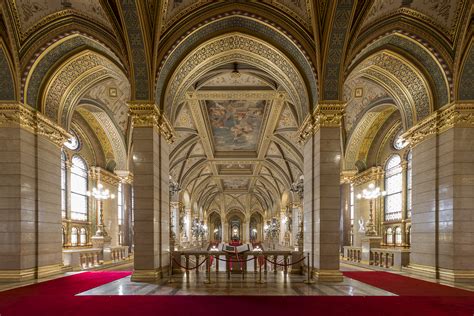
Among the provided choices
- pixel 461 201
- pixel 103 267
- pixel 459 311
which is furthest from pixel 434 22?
pixel 103 267

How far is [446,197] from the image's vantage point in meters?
10.9

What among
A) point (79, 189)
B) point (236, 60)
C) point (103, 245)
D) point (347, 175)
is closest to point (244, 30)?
point (236, 60)

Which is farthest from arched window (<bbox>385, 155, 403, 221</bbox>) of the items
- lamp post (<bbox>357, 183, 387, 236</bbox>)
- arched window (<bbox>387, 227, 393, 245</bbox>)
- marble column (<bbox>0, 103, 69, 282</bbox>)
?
marble column (<bbox>0, 103, 69, 282</bbox>)

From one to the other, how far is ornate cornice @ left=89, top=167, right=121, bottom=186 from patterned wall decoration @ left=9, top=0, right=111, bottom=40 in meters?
9.54

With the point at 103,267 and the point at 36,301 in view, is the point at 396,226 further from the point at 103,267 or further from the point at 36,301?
the point at 36,301

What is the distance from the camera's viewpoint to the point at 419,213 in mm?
12109

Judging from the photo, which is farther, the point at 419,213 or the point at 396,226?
the point at 396,226

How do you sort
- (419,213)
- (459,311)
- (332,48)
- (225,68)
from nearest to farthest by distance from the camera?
1. (459,311)
2. (332,48)
3. (419,213)
4. (225,68)

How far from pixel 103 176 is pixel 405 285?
15.9 metres

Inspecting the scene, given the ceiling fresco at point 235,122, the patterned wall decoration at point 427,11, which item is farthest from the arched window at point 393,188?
the patterned wall decoration at point 427,11

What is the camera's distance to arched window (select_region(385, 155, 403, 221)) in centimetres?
1831

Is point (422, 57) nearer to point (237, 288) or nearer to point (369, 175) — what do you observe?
point (369, 175)

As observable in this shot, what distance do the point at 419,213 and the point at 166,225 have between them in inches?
344

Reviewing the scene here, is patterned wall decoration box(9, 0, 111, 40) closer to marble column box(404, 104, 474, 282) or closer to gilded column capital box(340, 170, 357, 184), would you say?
marble column box(404, 104, 474, 282)
